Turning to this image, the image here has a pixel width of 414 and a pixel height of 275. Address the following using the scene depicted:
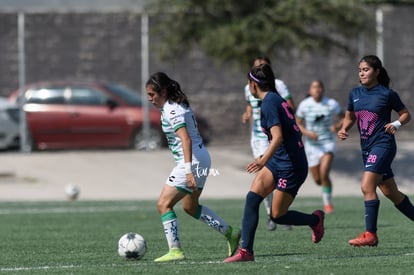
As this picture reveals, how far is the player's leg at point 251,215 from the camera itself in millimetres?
10531

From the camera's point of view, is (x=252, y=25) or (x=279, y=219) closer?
(x=279, y=219)

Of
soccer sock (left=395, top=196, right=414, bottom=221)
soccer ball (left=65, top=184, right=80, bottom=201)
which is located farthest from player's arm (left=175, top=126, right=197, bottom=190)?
soccer ball (left=65, top=184, right=80, bottom=201)

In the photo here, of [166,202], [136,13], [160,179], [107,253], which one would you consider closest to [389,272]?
[166,202]

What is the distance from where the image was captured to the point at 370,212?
11.8 meters

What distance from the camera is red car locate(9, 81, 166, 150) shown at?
27359 millimetres

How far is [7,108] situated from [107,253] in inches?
629

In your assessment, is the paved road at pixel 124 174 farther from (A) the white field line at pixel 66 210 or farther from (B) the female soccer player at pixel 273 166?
(B) the female soccer player at pixel 273 166

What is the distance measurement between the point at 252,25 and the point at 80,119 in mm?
4843

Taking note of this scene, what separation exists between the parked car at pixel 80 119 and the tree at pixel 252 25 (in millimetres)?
2048

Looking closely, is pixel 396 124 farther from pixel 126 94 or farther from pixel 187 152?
pixel 126 94

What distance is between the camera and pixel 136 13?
27.2m

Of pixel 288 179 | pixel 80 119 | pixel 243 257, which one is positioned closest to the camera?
pixel 243 257

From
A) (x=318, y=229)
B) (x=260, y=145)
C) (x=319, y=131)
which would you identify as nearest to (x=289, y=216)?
(x=318, y=229)

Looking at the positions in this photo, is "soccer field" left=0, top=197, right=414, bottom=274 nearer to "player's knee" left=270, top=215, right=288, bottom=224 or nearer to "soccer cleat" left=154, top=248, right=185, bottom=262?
"soccer cleat" left=154, top=248, right=185, bottom=262
